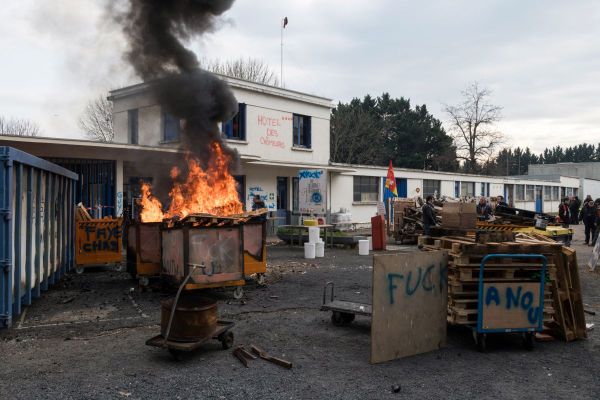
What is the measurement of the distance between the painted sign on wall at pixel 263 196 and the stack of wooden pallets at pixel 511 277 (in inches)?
588

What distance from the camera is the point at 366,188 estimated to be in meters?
26.7

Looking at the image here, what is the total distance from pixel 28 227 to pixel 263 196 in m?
14.2

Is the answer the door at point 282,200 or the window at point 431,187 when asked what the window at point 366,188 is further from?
the door at point 282,200

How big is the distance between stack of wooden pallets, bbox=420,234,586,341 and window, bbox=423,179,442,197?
24.5 metres

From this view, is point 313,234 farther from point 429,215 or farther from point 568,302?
point 568,302

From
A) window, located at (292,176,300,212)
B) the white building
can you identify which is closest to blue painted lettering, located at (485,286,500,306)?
the white building

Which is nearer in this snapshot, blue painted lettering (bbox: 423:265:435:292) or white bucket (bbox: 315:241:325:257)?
blue painted lettering (bbox: 423:265:435:292)

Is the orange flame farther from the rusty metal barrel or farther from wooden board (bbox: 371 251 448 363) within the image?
wooden board (bbox: 371 251 448 363)

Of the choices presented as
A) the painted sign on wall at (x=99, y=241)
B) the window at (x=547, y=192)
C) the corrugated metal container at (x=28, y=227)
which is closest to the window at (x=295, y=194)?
the painted sign on wall at (x=99, y=241)

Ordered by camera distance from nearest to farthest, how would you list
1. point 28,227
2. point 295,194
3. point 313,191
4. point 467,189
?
point 28,227, point 313,191, point 295,194, point 467,189

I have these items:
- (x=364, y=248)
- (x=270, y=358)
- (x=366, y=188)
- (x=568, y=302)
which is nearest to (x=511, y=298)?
(x=568, y=302)

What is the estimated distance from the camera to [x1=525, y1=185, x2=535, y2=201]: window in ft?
142

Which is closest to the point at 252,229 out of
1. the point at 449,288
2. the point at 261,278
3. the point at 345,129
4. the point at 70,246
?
the point at 261,278

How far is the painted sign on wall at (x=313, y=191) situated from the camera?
17406 mm
